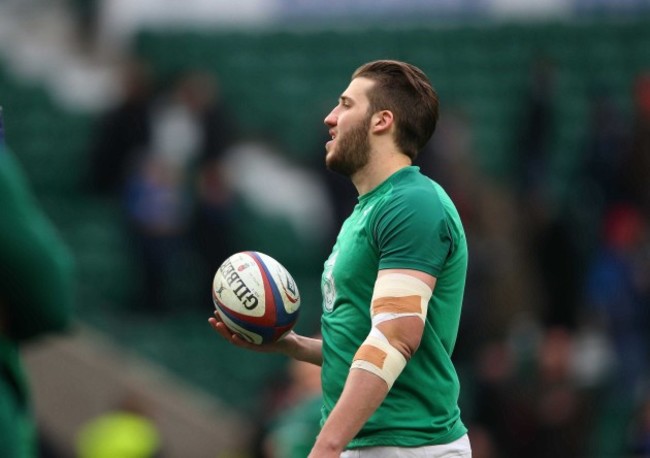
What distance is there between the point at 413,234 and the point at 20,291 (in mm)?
1304

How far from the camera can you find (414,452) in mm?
4035

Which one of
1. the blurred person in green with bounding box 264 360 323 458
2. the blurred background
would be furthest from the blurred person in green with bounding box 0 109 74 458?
the blurred background

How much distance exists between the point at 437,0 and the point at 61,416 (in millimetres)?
6920

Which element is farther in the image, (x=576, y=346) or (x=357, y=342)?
(x=576, y=346)

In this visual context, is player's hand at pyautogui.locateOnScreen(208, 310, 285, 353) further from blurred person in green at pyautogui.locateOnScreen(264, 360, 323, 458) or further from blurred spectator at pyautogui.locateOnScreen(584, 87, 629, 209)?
blurred spectator at pyautogui.locateOnScreen(584, 87, 629, 209)

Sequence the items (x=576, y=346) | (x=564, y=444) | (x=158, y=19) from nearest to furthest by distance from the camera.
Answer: (x=564, y=444), (x=576, y=346), (x=158, y=19)

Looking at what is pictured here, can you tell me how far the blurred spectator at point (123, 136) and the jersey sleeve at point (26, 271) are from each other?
991 cm

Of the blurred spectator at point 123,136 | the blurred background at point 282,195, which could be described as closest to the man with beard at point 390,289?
the blurred background at point 282,195

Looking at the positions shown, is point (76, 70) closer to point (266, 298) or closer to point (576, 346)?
point (576, 346)

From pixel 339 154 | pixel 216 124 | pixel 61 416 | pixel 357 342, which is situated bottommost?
pixel 61 416

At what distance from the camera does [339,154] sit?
13.9 feet

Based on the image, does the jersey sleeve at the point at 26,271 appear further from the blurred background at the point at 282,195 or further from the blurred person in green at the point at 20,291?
the blurred background at the point at 282,195

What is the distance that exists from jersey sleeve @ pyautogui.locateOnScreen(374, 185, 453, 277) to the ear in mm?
252

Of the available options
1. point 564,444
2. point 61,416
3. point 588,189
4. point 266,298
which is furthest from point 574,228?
point 266,298
